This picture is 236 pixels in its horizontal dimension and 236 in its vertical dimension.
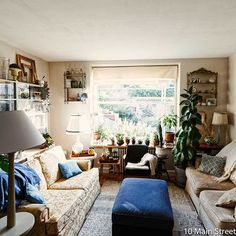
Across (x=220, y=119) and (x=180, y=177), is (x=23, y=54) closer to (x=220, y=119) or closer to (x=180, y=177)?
(x=180, y=177)

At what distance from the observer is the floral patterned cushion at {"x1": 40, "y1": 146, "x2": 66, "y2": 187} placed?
3189mm

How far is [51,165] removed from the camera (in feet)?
10.9

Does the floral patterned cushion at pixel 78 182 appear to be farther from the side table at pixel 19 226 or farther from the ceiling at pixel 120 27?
the ceiling at pixel 120 27

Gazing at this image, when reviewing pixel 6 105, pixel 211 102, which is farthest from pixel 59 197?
pixel 211 102

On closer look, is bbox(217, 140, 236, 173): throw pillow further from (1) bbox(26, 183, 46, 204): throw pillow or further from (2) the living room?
(1) bbox(26, 183, 46, 204): throw pillow

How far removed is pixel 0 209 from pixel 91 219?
130 centimetres

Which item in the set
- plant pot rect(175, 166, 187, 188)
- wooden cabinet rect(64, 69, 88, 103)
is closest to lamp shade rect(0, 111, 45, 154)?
plant pot rect(175, 166, 187, 188)

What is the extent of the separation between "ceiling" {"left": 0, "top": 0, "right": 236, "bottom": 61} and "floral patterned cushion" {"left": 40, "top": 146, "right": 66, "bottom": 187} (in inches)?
68.0

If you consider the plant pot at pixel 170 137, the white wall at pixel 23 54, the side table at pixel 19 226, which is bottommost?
the side table at pixel 19 226

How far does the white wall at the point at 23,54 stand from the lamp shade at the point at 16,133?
92.5 inches

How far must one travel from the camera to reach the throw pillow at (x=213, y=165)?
3.45m

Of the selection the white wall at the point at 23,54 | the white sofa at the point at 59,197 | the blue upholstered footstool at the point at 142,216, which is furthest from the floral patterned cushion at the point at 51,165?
the white wall at the point at 23,54

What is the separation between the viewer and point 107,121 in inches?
205

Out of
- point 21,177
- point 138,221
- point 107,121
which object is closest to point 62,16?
point 21,177
